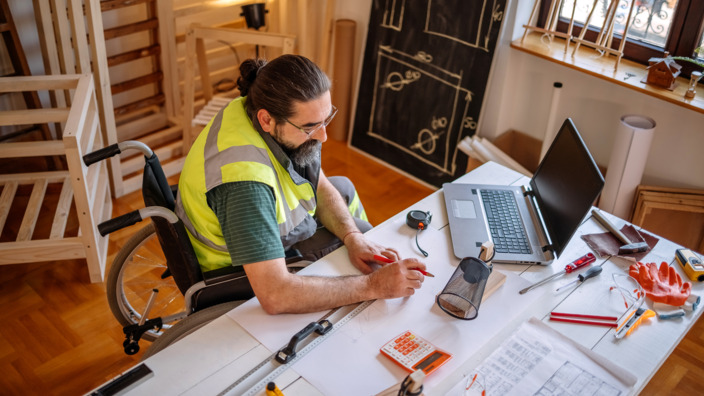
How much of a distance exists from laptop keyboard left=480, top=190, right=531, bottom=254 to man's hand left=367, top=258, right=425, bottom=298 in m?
0.35

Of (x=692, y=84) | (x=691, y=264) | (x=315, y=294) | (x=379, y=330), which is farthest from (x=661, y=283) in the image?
(x=692, y=84)

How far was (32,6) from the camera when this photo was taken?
326cm

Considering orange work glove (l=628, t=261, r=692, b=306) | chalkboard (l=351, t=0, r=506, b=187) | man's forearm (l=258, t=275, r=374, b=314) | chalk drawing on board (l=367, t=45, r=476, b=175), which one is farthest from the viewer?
chalk drawing on board (l=367, t=45, r=476, b=175)

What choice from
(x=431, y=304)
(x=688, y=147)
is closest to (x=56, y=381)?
(x=431, y=304)

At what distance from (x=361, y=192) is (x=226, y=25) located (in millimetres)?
1408

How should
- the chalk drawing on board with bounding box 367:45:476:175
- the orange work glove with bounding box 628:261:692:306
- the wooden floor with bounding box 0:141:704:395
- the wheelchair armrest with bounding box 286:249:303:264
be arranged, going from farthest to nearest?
the chalk drawing on board with bounding box 367:45:476:175 < the wooden floor with bounding box 0:141:704:395 < the wheelchair armrest with bounding box 286:249:303:264 < the orange work glove with bounding box 628:261:692:306

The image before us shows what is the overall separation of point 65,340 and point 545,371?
1897 mm

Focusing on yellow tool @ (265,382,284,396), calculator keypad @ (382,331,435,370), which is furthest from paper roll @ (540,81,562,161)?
yellow tool @ (265,382,284,396)

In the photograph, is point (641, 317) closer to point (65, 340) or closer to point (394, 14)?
point (65, 340)

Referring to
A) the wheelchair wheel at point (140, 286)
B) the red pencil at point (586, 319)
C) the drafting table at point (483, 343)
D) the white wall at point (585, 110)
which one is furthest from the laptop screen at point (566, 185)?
the wheelchair wheel at point (140, 286)

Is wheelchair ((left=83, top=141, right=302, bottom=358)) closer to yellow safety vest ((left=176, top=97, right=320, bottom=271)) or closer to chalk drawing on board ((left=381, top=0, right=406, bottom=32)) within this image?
yellow safety vest ((left=176, top=97, right=320, bottom=271))

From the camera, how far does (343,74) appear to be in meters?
3.93

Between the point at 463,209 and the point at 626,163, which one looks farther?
the point at 626,163

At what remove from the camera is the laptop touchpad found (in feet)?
6.89
